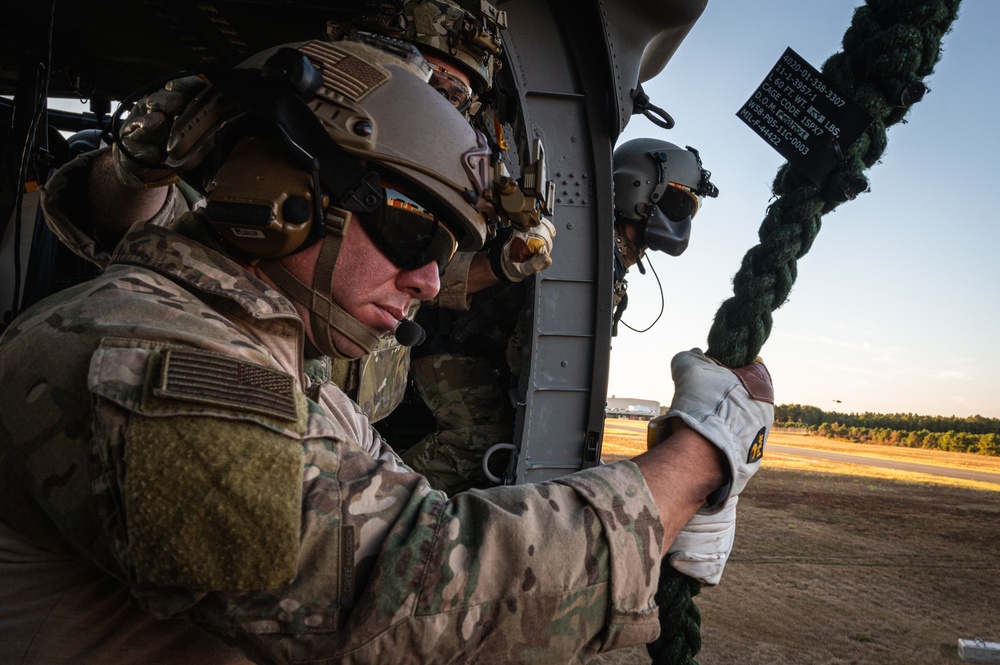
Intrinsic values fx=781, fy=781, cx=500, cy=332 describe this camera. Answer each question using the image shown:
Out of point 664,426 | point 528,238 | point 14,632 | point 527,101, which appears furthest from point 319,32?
point 14,632

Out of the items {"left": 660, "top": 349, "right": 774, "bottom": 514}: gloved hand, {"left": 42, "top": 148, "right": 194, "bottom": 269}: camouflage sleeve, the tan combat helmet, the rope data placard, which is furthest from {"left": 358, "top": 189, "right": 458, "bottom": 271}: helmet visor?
{"left": 42, "top": 148, "right": 194, "bottom": 269}: camouflage sleeve

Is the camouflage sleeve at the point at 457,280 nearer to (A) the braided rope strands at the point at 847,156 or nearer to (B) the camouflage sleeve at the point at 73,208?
(B) the camouflage sleeve at the point at 73,208

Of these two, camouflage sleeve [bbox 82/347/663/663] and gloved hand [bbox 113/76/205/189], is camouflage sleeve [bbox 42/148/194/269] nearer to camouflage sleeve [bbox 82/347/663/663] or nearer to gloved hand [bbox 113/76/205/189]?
gloved hand [bbox 113/76/205/189]

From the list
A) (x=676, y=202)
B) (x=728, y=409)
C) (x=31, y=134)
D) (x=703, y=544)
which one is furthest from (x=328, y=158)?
(x=676, y=202)

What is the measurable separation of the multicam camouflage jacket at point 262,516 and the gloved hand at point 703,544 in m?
0.50

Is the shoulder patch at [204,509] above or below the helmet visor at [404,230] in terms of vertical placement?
below

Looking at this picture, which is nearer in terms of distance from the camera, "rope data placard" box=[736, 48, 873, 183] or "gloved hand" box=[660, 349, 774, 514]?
"gloved hand" box=[660, 349, 774, 514]

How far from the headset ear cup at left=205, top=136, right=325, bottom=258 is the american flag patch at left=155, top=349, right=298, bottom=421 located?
18.0 inches

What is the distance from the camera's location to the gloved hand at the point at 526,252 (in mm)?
4172

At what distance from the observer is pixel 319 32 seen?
4.07 meters

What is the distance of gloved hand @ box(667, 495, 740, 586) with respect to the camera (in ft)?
5.81

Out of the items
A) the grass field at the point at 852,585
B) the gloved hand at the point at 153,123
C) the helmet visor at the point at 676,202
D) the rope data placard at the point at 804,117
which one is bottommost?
the grass field at the point at 852,585

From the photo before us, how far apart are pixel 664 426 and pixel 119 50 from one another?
3.82 m

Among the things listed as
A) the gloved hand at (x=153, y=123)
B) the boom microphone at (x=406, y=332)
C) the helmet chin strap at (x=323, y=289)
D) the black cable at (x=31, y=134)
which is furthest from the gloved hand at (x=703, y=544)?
the black cable at (x=31, y=134)
